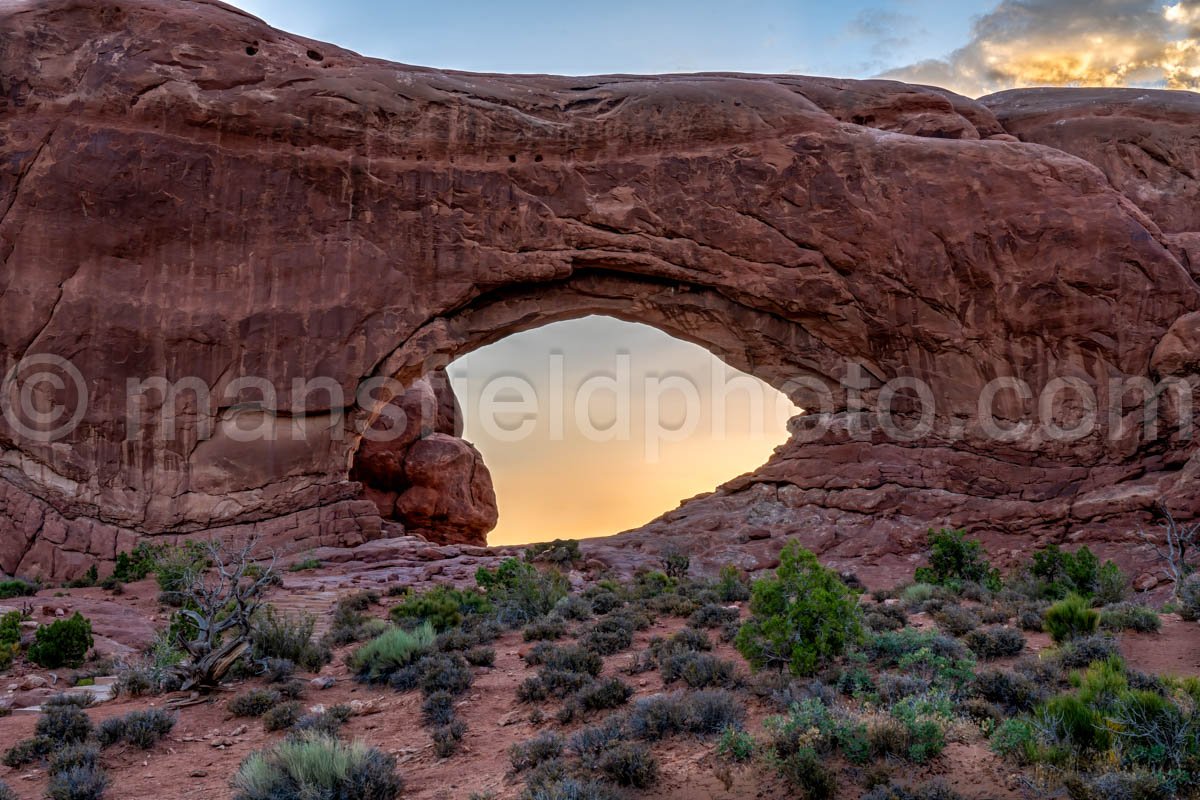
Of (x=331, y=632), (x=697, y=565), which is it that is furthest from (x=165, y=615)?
(x=697, y=565)

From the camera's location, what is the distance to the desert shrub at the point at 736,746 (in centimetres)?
595

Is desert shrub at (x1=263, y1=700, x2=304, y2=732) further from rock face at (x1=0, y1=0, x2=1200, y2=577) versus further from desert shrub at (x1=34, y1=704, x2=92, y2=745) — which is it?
rock face at (x1=0, y1=0, x2=1200, y2=577)

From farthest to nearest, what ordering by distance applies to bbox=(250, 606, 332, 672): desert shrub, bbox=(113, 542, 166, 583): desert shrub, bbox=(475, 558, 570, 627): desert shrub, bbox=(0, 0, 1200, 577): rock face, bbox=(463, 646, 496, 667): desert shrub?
bbox=(0, 0, 1200, 577): rock face
bbox=(113, 542, 166, 583): desert shrub
bbox=(475, 558, 570, 627): desert shrub
bbox=(250, 606, 332, 672): desert shrub
bbox=(463, 646, 496, 667): desert shrub

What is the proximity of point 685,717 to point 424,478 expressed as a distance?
79.5 ft

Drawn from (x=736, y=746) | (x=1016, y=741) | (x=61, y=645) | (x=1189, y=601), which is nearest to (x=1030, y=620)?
(x=1189, y=601)

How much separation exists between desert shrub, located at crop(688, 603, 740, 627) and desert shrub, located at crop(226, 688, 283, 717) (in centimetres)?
506

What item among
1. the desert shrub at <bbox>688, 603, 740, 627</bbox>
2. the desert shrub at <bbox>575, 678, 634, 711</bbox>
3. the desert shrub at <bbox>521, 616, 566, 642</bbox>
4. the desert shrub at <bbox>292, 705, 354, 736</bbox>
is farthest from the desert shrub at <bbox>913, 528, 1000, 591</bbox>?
the desert shrub at <bbox>292, 705, 354, 736</bbox>

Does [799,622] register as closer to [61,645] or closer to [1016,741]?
[1016,741]

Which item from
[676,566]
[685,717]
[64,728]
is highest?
[685,717]

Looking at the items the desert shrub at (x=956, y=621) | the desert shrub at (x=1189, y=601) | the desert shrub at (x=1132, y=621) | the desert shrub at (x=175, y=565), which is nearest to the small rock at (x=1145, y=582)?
the desert shrub at (x=1189, y=601)

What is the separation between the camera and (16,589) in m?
16.0

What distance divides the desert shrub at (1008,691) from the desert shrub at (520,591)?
6.42 m

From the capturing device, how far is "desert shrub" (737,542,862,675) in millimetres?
7816

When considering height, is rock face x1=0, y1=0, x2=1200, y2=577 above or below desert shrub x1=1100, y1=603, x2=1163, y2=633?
above
